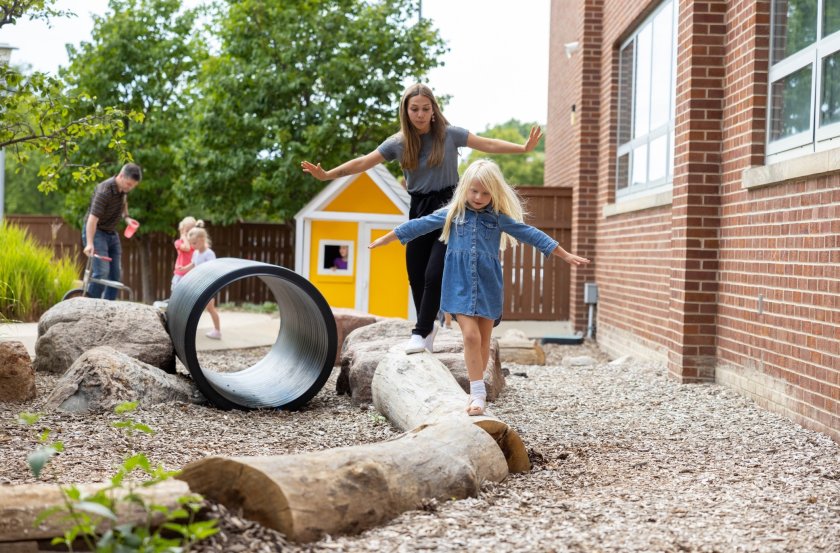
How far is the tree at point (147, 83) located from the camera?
21.3 meters

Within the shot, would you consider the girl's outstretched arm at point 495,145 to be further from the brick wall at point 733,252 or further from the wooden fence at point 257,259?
the wooden fence at point 257,259

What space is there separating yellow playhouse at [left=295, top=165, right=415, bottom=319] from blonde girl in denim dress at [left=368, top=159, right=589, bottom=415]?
806 cm

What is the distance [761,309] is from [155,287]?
56.7ft

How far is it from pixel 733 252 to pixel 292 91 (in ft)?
40.2

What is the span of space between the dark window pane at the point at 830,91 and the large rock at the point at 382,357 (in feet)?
8.61

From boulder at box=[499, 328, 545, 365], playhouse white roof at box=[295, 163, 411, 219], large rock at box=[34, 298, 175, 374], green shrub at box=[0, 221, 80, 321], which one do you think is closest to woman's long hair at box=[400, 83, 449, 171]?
large rock at box=[34, 298, 175, 374]

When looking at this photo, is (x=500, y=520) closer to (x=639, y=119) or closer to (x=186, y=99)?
(x=639, y=119)

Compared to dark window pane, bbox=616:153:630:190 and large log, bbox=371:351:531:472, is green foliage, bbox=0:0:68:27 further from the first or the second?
dark window pane, bbox=616:153:630:190

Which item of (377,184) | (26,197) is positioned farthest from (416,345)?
(26,197)

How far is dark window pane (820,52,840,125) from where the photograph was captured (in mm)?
5875

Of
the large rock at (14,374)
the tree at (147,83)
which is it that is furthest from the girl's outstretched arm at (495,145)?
the tree at (147,83)

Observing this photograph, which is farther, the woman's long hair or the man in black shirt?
the man in black shirt

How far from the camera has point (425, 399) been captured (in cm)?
537

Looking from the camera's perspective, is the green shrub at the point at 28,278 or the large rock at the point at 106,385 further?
the green shrub at the point at 28,278
